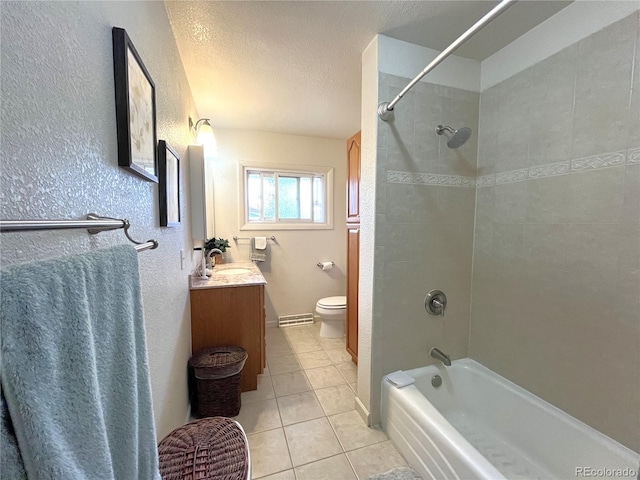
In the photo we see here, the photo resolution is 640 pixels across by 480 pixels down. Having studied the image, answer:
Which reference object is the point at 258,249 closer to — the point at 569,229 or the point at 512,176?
the point at 512,176

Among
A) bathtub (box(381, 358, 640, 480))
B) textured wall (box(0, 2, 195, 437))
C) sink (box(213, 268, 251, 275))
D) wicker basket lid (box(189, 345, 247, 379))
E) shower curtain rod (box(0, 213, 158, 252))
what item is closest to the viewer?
shower curtain rod (box(0, 213, 158, 252))

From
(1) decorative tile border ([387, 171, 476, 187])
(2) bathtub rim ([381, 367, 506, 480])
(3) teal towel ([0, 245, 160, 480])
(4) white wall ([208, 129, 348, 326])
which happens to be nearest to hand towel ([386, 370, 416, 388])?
(2) bathtub rim ([381, 367, 506, 480])

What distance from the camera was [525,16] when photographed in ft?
4.48

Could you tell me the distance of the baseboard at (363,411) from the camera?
1.63 meters

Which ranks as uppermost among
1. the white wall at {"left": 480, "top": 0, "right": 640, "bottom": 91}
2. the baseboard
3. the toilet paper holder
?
the white wall at {"left": 480, "top": 0, "right": 640, "bottom": 91}

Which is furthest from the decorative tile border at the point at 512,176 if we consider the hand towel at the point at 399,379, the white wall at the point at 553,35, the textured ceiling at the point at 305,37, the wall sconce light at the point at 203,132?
the wall sconce light at the point at 203,132

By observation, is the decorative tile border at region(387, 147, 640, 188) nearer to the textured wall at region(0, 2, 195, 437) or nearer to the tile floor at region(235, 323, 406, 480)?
the textured wall at region(0, 2, 195, 437)

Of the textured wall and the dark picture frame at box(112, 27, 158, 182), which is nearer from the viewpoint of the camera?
the textured wall

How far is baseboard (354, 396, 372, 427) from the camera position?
1.63 meters

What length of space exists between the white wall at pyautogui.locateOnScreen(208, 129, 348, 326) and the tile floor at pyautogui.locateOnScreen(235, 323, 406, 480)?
883 millimetres

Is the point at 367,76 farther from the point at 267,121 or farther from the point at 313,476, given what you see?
the point at 313,476

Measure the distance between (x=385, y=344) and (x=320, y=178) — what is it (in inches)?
91.2

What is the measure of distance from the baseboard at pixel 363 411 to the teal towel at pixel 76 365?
4.58 ft

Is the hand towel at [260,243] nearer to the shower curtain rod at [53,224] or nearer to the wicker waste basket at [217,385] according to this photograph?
the wicker waste basket at [217,385]
